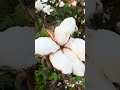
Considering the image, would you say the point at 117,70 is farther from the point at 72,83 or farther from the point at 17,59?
the point at 17,59

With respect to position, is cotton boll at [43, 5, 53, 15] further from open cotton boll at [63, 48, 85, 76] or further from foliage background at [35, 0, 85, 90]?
open cotton boll at [63, 48, 85, 76]

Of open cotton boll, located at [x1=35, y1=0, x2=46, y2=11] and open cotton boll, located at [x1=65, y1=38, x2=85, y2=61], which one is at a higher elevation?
open cotton boll, located at [x1=35, y1=0, x2=46, y2=11]

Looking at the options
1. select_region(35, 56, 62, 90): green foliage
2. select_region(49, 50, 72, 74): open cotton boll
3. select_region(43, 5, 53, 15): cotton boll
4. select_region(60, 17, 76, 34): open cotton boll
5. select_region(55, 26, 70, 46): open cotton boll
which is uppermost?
select_region(43, 5, 53, 15): cotton boll

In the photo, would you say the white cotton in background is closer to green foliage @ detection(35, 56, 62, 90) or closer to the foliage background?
the foliage background

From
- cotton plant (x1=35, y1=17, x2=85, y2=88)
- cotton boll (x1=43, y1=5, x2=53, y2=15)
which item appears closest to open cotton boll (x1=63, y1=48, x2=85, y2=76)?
cotton plant (x1=35, y1=17, x2=85, y2=88)

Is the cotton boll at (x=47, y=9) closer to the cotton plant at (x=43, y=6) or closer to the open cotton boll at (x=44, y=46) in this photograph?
the cotton plant at (x=43, y=6)

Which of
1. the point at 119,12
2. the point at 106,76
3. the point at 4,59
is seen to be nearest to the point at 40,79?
the point at 4,59
